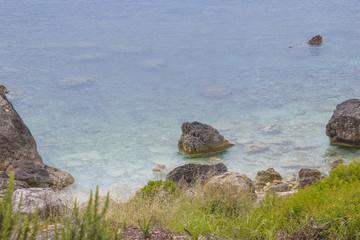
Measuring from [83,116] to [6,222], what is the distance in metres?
15.6

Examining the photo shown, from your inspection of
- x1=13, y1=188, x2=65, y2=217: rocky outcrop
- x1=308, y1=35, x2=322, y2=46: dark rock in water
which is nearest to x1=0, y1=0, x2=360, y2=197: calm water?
x1=308, y1=35, x2=322, y2=46: dark rock in water

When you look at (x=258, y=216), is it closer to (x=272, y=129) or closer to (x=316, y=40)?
(x=272, y=129)

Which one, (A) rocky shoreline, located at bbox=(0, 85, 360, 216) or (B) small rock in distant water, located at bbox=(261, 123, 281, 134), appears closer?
(A) rocky shoreline, located at bbox=(0, 85, 360, 216)

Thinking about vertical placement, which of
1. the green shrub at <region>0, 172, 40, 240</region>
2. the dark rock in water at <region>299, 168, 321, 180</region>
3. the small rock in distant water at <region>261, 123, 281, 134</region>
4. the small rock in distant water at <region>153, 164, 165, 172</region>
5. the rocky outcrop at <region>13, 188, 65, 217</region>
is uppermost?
the green shrub at <region>0, 172, 40, 240</region>

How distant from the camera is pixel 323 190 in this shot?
733 cm

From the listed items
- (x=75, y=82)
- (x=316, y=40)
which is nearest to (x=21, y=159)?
(x=75, y=82)

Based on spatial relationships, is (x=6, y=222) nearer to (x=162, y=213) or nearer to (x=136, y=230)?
(x=136, y=230)

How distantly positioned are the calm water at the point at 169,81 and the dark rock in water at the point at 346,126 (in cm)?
28

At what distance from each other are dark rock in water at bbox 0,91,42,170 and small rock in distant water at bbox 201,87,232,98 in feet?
34.0

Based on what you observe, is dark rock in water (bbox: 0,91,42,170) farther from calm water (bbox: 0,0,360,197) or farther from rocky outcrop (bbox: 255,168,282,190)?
rocky outcrop (bbox: 255,168,282,190)

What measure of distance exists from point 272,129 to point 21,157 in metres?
8.28

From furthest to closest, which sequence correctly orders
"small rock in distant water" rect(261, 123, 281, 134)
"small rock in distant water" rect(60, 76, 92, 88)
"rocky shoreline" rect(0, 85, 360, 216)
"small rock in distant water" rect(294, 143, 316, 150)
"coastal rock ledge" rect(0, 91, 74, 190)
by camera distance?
1. "small rock in distant water" rect(60, 76, 92, 88)
2. "small rock in distant water" rect(261, 123, 281, 134)
3. "small rock in distant water" rect(294, 143, 316, 150)
4. "coastal rock ledge" rect(0, 91, 74, 190)
5. "rocky shoreline" rect(0, 85, 360, 216)

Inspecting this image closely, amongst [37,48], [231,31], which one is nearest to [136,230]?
[37,48]

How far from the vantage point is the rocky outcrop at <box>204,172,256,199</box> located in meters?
8.73
